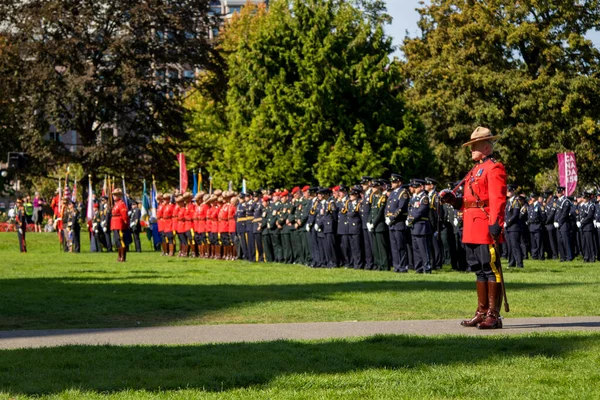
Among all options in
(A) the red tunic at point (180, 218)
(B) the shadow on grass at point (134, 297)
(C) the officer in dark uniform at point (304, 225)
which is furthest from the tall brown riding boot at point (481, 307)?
(A) the red tunic at point (180, 218)

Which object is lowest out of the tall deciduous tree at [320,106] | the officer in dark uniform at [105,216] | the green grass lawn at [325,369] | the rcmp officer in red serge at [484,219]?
the green grass lawn at [325,369]

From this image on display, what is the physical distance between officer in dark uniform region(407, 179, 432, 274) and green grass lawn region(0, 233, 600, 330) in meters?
1.05

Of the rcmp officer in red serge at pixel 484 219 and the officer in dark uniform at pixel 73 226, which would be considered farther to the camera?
the officer in dark uniform at pixel 73 226

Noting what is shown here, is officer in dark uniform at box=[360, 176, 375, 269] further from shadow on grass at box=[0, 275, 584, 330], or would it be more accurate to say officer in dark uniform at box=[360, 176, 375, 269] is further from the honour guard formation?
shadow on grass at box=[0, 275, 584, 330]

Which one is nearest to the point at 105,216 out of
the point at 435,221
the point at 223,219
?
the point at 223,219

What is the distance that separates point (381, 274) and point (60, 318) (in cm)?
1017

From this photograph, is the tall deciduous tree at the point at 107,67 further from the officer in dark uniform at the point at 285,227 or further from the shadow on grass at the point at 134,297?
the shadow on grass at the point at 134,297

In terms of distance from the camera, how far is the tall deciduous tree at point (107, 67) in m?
47.8

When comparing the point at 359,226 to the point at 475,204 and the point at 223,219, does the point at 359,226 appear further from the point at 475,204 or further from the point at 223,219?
the point at 475,204

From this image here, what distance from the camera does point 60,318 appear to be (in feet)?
47.4

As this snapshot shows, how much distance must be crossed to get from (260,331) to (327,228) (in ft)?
52.0

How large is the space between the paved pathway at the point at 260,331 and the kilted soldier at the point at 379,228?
12.5 meters

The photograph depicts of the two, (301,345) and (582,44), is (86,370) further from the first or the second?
(582,44)

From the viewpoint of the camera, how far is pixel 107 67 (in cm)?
4944
